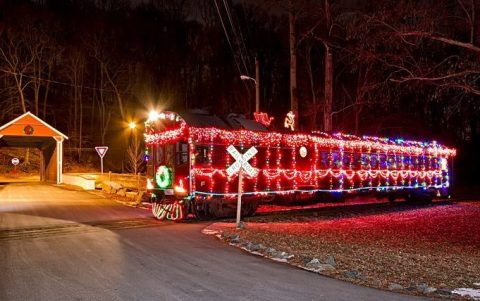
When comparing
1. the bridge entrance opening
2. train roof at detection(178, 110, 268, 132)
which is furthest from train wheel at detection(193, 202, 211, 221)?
the bridge entrance opening

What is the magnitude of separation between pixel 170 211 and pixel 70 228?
3835mm

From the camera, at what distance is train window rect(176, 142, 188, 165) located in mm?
18125

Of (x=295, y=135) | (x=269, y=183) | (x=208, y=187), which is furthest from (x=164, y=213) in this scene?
(x=295, y=135)

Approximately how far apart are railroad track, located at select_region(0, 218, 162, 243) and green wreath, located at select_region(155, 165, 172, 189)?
1.31 m

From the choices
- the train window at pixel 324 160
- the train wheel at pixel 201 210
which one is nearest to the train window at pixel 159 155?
the train wheel at pixel 201 210

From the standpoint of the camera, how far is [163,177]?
18594 millimetres

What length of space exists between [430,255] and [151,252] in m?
6.21

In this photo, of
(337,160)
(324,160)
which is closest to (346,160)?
(337,160)

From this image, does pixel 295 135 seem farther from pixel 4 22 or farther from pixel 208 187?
pixel 4 22

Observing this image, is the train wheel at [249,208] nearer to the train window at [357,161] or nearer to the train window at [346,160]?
the train window at [346,160]

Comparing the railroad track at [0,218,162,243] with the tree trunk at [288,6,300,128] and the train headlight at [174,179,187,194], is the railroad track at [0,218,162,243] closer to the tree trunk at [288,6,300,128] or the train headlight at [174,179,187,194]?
the train headlight at [174,179,187,194]

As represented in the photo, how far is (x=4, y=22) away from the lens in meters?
48.1

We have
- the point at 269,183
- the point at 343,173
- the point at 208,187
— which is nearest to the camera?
the point at 208,187

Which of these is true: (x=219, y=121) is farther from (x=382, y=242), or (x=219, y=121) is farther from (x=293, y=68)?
(x=293, y=68)
